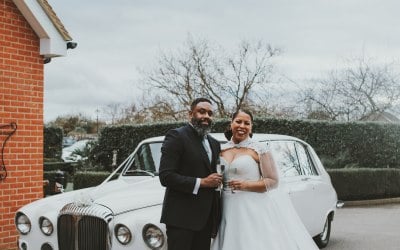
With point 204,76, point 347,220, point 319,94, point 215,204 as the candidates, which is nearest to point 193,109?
point 215,204

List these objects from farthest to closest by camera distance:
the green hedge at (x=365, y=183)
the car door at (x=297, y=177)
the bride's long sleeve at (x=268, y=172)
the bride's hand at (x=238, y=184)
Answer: the green hedge at (x=365, y=183) → the car door at (x=297, y=177) → the bride's long sleeve at (x=268, y=172) → the bride's hand at (x=238, y=184)

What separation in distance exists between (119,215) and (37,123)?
12.2 feet

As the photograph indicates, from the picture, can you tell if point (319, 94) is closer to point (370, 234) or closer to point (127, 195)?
point (370, 234)

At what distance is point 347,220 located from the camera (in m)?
12.7

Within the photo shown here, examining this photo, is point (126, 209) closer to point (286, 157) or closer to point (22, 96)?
point (286, 157)

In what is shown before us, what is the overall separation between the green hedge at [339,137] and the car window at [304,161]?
8.52 m

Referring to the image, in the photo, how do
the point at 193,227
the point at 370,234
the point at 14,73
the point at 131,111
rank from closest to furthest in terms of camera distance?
1. the point at 193,227
2. the point at 14,73
3. the point at 370,234
4. the point at 131,111

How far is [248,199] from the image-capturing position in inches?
203

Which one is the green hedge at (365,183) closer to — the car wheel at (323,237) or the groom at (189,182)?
the car wheel at (323,237)

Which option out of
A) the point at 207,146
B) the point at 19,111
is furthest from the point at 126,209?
the point at 19,111

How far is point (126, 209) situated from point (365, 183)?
41.0 ft

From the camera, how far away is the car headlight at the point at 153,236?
504 cm

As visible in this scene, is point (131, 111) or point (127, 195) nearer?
point (127, 195)

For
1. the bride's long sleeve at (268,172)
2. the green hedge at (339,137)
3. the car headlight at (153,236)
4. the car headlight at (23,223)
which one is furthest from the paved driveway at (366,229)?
the car headlight at (23,223)
